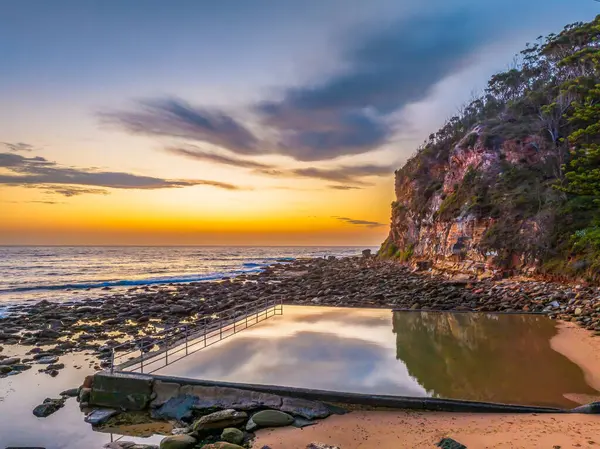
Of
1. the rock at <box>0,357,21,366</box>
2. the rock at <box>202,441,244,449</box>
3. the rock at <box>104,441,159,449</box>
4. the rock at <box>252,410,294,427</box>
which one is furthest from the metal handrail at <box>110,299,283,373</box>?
the rock at <box>202,441,244,449</box>

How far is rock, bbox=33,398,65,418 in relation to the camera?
30.6ft

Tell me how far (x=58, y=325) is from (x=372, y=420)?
18994mm

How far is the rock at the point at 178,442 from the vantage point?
712 cm

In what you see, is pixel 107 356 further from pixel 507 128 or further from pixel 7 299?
pixel 507 128

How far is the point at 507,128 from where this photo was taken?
1369 inches

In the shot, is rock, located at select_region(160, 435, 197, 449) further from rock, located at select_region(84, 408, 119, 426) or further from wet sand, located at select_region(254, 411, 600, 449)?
rock, located at select_region(84, 408, 119, 426)

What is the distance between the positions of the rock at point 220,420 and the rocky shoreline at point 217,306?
5218 mm

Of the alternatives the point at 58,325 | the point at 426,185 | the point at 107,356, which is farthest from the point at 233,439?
the point at 426,185

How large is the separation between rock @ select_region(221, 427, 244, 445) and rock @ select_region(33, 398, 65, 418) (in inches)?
194

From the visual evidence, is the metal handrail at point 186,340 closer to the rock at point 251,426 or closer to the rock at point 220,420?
the rock at point 220,420

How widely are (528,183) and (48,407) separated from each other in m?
32.2

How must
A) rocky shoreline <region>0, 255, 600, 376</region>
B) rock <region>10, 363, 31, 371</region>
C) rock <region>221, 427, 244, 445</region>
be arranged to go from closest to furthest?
rock <region>221, 427, 244, 445</region>, rock <region>10, 363, 31, 371</region>, rocky shoreline <region>0, 255, 600, 376</region>

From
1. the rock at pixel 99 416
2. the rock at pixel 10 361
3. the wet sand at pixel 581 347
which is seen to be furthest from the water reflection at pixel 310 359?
the rock at pixel 10 361

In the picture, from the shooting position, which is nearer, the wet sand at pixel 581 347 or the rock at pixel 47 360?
the wet sand at pixel 581 347
